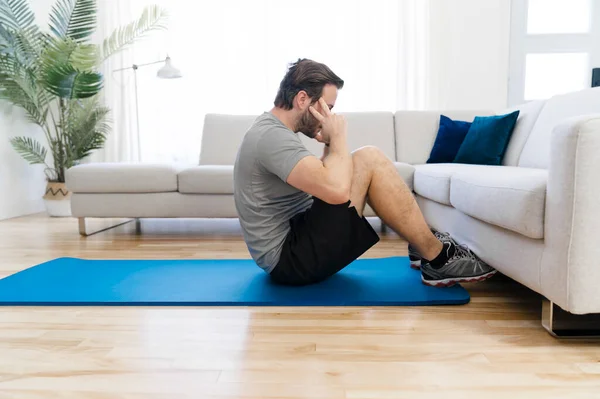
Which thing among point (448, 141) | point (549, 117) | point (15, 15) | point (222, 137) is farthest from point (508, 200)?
point (15, 15)

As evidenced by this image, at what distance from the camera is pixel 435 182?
98.3 inches

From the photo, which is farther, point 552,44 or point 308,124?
point 552,44

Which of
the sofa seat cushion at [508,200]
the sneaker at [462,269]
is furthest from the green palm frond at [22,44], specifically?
the sneaker at [462,269]

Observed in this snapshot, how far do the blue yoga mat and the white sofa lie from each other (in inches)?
13.7

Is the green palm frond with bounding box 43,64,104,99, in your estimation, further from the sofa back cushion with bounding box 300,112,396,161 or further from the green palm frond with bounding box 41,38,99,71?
the sofa back cushion with bounding box 300,112,396,161

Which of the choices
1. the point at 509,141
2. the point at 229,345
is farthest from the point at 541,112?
the point at 229,345

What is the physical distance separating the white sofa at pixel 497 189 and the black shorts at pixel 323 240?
47 cm

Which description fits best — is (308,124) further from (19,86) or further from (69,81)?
(19,86)

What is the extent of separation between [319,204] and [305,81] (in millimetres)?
440

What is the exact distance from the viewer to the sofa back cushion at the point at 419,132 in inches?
144

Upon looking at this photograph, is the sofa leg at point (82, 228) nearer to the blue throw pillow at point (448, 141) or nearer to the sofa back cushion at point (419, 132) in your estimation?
the sofa back cushion at point (419, 132)

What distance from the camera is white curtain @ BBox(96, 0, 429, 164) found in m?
4.76

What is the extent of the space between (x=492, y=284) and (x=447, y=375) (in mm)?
942

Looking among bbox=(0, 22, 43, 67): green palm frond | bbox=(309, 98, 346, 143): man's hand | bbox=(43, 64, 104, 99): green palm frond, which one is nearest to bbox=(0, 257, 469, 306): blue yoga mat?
bbox=(309, 98, 346, 143): man's hand
